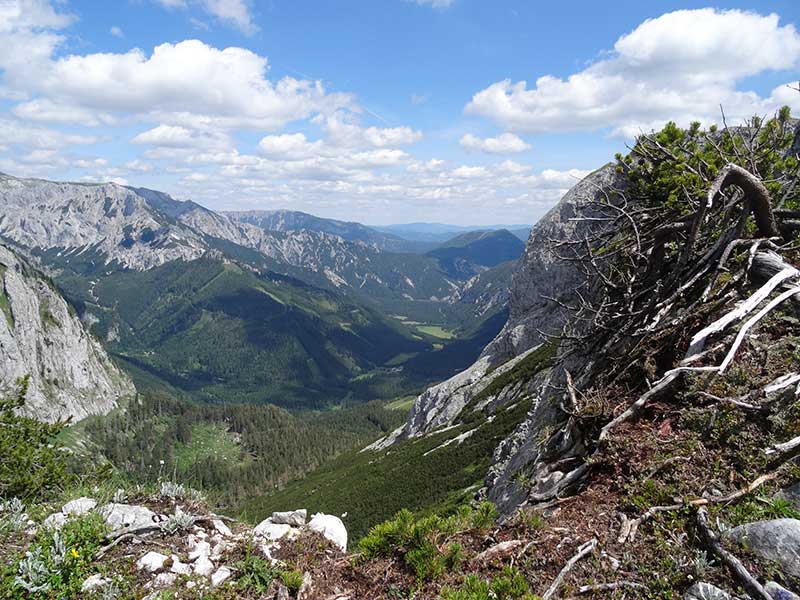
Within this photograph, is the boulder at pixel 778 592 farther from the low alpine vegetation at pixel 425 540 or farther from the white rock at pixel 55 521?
the white rock at pixel 55 521

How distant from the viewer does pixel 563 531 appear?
631 centimetres

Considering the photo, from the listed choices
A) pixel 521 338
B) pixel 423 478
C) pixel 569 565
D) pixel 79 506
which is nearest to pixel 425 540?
pixel 569 565

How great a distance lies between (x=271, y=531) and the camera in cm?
774

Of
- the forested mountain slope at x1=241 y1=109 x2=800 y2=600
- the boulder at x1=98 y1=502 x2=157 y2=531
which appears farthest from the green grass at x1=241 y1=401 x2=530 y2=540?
the boulder at x1=98 y1=502 x2=157 y2=531

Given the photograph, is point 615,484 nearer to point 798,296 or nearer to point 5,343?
point 798,296

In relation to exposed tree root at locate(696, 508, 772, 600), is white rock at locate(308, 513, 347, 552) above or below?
below

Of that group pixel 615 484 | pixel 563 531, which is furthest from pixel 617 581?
pixel 615 484

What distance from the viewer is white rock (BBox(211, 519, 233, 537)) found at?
7.61m

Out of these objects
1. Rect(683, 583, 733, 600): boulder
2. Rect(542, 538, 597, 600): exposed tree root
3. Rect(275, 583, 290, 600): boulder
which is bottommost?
Rect(275, 583, 290, 600): boulder

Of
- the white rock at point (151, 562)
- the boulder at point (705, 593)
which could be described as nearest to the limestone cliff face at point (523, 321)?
the boulder at point (705, 593)

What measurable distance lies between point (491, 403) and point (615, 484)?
233 ft

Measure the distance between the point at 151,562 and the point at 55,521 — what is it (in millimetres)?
2039

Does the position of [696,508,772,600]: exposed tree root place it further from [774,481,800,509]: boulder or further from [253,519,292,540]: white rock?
[253,519,292,540]: white rock

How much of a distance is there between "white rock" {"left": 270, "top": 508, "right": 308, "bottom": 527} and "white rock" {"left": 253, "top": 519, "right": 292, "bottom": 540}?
0.22 m
